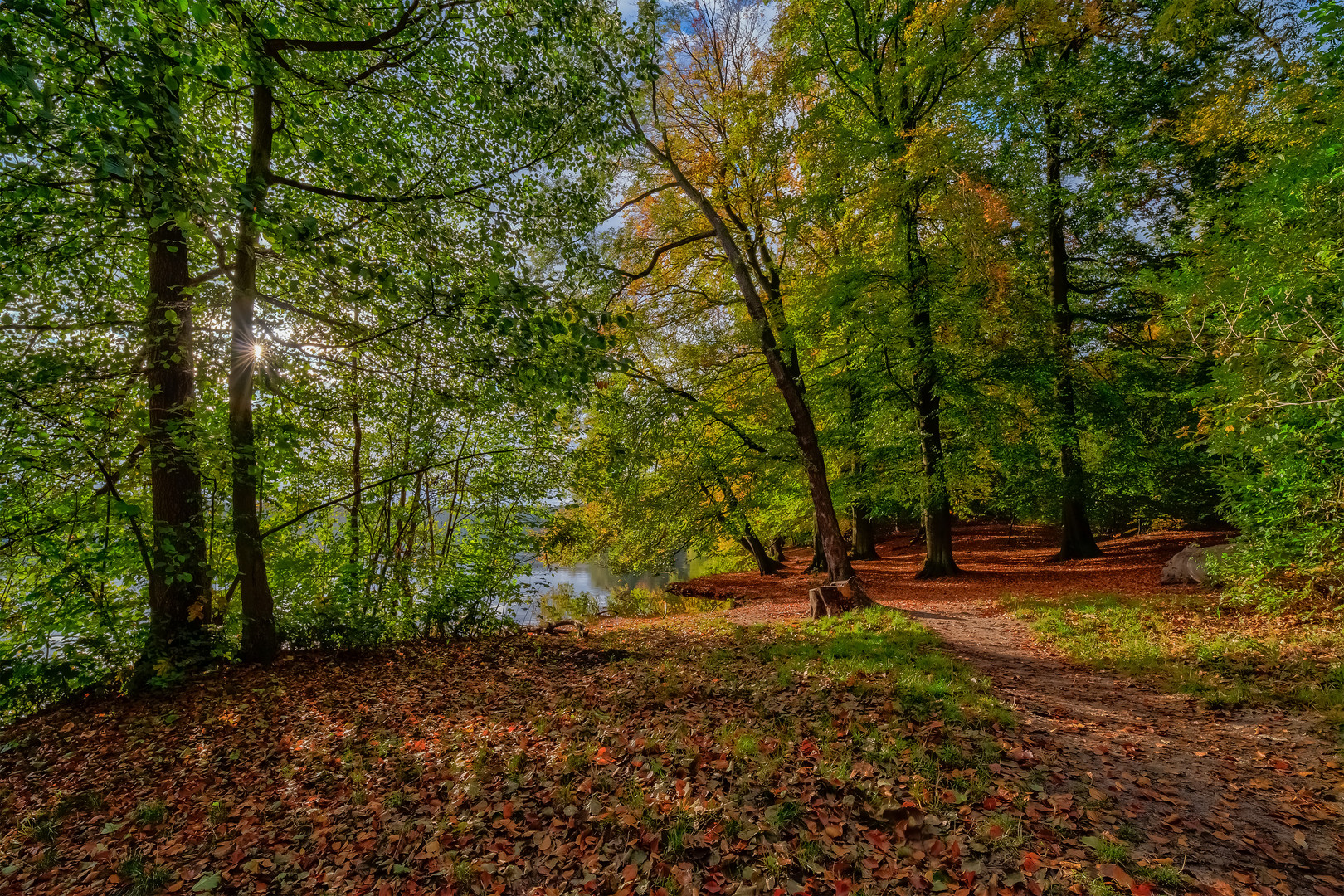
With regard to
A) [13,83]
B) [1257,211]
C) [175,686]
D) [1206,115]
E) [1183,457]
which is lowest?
[175,686]

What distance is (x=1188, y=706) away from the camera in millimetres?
4898

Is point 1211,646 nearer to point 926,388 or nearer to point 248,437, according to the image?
point 926,388

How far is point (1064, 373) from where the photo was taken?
12156 millimetres

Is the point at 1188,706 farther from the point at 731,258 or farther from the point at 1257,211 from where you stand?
the point at 731,258

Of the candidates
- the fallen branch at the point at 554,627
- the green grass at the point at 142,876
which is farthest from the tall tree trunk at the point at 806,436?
the green grass at the point at 142,876

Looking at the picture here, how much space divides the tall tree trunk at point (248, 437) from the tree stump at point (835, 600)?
792 cm

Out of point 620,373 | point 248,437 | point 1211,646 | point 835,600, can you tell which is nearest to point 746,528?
point 835,600

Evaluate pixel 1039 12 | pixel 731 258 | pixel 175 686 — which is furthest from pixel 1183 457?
pixel 175 686

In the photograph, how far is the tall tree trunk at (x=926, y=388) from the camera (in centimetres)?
1148

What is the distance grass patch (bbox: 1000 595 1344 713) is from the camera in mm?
4938

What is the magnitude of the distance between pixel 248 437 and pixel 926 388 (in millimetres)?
12388

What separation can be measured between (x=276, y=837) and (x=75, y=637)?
458cm

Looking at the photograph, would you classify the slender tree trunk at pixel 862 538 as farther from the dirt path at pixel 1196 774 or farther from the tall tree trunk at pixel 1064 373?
the dirt path at pixel 1196 774

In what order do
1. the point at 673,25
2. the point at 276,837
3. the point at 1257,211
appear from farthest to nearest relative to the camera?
the point at 673,25 → the point at 1257,211 → the point at 276,837
